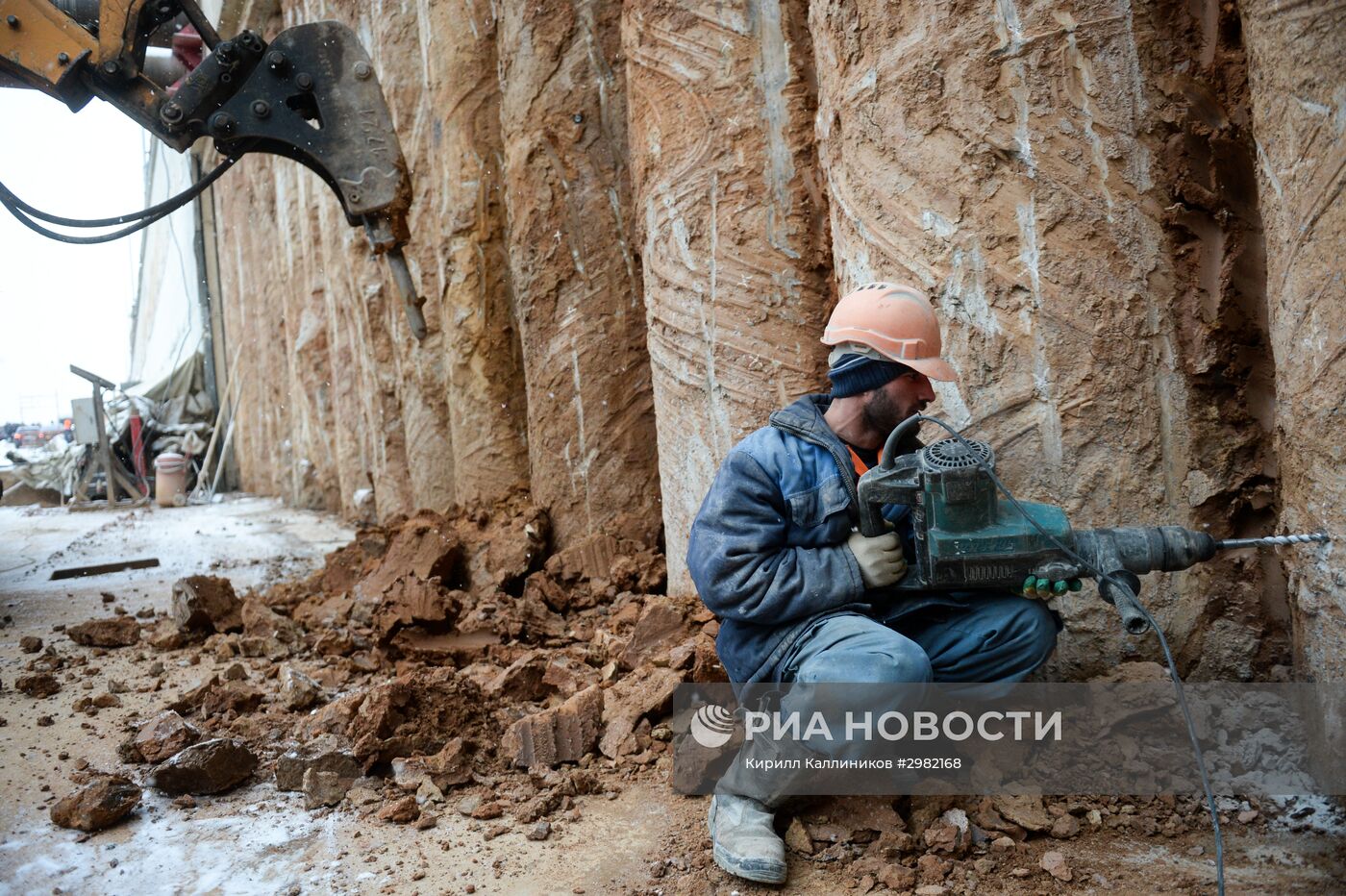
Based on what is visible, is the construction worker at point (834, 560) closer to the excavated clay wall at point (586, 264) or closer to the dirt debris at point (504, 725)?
the dirt debris at point (504, 725)

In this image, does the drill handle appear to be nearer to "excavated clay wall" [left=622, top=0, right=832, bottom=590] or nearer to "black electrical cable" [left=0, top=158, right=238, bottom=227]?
"excavated clay wall" [left=622, top=0, right=832, bottom=590]

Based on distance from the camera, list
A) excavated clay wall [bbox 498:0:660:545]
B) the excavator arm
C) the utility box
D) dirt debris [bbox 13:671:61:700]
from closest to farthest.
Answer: dirt debris [bbox 13:671:61:700] < the excavator arm < excavated clay wall [bbox 498:0:660:545] < the utility box

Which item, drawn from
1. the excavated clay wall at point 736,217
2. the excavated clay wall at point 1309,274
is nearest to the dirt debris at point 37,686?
the excavated clay wall at point 736,217

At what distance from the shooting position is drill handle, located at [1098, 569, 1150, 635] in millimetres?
2268

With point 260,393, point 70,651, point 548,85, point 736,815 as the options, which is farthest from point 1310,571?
point 260,393

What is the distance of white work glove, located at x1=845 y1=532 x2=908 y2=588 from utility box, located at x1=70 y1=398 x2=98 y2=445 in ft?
53.8

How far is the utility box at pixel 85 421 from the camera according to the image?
53.2ft

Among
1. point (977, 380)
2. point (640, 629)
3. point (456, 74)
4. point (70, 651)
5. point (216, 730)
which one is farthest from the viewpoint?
point (456, 74)

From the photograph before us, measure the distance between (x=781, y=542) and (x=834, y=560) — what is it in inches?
5.7

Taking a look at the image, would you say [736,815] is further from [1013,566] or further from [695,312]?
[695,312]

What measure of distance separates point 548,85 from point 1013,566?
13.7 feet

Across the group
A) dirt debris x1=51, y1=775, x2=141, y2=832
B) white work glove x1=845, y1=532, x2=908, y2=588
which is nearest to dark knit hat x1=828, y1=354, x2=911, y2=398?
white work glove x1=845, y1=532, x2=908, y2=588

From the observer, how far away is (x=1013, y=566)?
8.38ft

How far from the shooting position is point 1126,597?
93.1 inches
